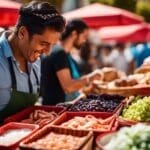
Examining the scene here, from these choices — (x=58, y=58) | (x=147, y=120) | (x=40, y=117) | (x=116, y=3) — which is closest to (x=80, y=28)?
(x=58, y=58)

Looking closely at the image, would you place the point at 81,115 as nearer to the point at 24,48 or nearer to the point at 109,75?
the point at 24,48

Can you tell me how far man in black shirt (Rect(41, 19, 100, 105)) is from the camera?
5.76 meters

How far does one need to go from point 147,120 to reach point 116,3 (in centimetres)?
1225

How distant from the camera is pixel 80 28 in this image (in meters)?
6.26

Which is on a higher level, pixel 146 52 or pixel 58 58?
pixel 58 58

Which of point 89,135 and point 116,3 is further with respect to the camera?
point 116,3

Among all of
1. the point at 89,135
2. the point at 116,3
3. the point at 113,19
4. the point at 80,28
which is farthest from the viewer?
the point at 116,3

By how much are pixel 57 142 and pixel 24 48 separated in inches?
45.4

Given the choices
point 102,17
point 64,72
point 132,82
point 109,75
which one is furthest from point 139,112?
point 102,17

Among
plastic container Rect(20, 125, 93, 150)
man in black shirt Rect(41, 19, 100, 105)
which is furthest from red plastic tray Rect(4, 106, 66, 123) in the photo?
man in black shirt Rect(41, 19, 100, 105)

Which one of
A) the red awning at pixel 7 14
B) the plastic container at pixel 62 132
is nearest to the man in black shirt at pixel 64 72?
the red awning at pixel 7 14

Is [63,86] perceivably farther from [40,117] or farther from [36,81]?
[40,117]

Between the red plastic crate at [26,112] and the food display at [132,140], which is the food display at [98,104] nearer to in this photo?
the red plastic crate at [26,112]

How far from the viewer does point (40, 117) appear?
3.83m
